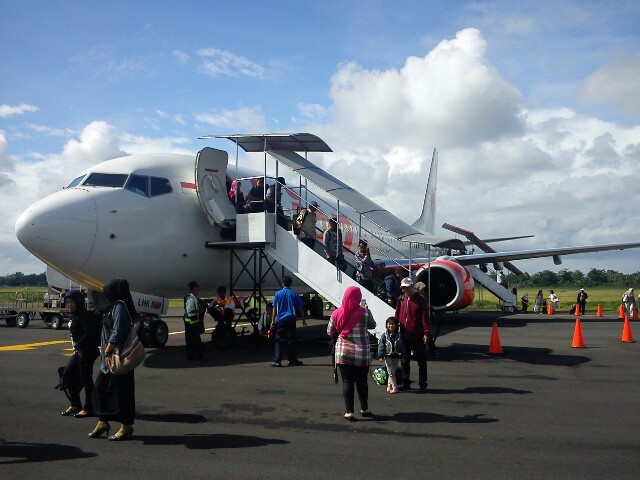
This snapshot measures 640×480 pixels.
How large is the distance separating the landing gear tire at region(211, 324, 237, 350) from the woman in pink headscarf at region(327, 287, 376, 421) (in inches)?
267

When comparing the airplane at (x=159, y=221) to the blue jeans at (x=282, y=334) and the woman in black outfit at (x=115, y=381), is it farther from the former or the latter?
the woman in black outfit at (x=115, y=381)

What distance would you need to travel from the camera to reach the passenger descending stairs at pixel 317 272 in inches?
450

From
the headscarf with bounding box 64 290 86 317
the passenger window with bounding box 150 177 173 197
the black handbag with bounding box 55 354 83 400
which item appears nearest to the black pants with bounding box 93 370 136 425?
the black handbag with bounding box 55 354 83 400

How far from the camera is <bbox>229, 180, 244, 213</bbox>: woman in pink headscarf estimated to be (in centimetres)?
1348

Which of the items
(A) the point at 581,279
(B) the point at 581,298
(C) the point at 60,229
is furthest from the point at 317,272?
(A) the point at 581,279

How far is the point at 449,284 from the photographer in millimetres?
18406

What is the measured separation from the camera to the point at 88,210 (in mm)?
11031

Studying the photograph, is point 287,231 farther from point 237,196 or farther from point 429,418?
point 429,418

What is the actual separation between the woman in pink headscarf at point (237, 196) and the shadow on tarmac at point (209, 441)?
7970 mm

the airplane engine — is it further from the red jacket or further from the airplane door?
the red jacket

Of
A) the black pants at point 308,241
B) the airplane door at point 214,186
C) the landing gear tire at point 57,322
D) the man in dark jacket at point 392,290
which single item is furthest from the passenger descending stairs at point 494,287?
the landing gear tire at point 57,322


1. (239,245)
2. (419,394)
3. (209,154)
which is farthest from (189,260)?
(419,394)

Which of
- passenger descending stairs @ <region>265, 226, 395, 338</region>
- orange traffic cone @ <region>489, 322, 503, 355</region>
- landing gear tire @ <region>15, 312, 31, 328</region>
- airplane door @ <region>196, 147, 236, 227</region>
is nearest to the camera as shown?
Result: passenger descending stairs @ <region>265, 226, 395, 338</region>

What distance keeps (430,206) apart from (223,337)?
876 inches
